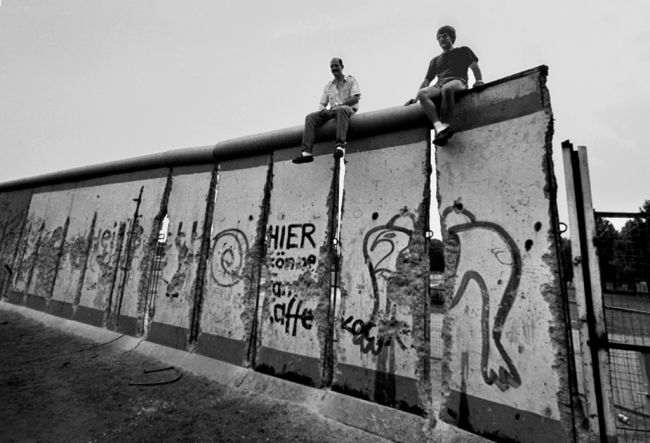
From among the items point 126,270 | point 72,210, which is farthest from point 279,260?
point 72,210

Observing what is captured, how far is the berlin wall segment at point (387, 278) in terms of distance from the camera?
311 centimetres

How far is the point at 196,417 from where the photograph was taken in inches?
127

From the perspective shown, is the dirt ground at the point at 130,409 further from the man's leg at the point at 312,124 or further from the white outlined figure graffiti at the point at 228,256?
the man's leg at the point at 312,124

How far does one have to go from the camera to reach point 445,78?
3.40 meters

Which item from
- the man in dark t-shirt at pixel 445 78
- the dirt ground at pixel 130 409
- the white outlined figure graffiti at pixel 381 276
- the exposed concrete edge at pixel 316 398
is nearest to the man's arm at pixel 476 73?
the man in dark t-shirt at pixel 445 78

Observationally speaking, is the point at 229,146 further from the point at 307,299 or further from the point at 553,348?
the point at 553,348

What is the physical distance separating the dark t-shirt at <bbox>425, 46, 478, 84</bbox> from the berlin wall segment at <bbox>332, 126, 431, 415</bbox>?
0.58m

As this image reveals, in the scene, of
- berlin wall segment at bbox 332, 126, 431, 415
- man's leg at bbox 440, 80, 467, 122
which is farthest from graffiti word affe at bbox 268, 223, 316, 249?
man's leg at bbox 440, 80, 467, 122

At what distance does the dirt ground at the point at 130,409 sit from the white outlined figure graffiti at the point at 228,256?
51.3 inches

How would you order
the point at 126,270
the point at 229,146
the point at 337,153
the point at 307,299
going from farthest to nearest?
the point at 126,270
the point at 229,146
the point at 307,299
the point at 337,153

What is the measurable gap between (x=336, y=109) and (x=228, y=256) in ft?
8.21

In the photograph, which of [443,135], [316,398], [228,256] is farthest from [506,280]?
[228,256]

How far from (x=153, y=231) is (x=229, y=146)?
2195 millimetres

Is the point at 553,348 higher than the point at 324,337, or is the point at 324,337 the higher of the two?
the point at 553,348
